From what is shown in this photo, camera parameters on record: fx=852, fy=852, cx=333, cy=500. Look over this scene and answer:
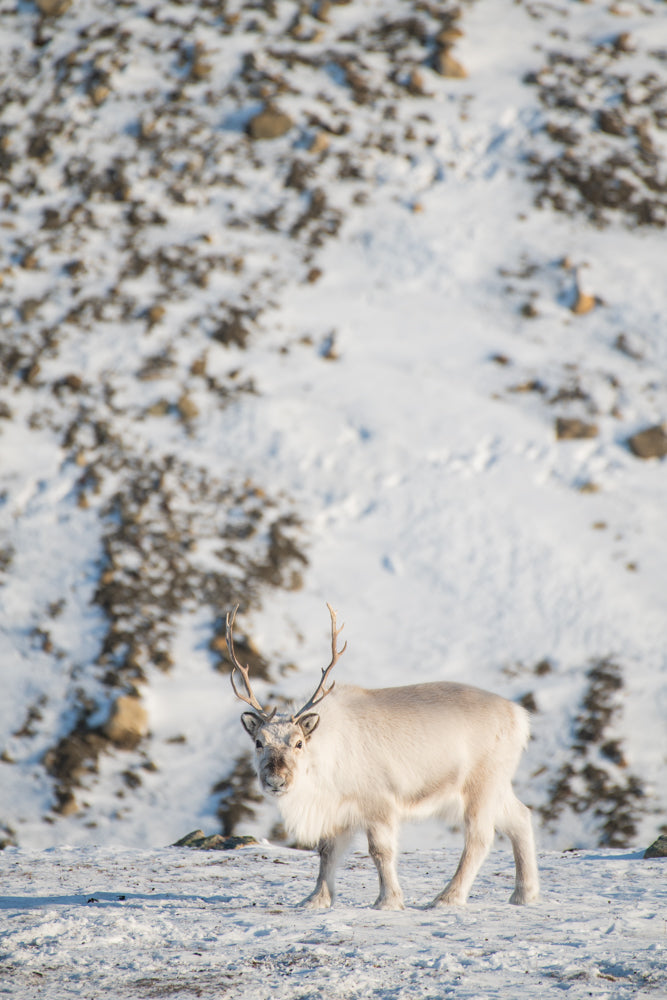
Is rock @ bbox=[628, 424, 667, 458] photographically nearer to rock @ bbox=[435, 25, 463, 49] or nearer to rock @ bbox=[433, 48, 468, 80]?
rock @ bbox=[433, 48, 468, 80]

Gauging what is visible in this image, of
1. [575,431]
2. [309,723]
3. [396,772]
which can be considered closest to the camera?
[309,723]

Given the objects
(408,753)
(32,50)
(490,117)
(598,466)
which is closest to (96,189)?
(32,50)

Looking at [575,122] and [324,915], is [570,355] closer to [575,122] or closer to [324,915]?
[575,122]

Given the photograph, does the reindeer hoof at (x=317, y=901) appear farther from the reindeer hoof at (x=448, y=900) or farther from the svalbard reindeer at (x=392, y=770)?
the reindeer hoof at (x=448, y=900)

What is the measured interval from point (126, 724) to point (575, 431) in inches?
355

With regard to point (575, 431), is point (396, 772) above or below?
above

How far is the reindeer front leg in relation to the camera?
6000 millimetres

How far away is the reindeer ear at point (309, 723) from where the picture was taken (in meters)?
5.87

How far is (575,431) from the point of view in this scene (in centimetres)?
1509

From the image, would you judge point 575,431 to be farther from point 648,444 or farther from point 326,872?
point 326,872

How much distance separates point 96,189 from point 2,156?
101 inches

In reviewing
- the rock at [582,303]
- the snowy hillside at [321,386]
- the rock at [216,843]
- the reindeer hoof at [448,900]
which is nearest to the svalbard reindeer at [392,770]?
the reindeer hoof at [448,900]

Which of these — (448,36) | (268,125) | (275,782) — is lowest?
(275,782)

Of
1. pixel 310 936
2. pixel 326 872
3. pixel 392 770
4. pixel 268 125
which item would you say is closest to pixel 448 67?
pixel 268 125
